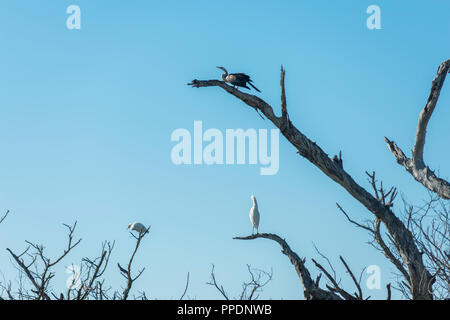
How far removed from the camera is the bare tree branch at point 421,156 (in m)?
9.98

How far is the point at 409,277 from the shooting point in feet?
33.0

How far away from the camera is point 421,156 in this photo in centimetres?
1039

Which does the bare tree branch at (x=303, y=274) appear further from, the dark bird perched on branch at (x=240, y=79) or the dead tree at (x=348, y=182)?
the dark bird perched on branch at (x=240, y=79)

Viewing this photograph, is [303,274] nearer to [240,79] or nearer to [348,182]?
[348,182]

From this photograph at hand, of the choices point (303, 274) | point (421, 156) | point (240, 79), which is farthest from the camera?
point (240, 79)

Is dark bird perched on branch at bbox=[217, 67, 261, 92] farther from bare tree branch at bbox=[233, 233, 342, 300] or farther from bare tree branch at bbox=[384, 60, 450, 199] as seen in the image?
bare tree branch at bbox=[384, 60, 450, 199]

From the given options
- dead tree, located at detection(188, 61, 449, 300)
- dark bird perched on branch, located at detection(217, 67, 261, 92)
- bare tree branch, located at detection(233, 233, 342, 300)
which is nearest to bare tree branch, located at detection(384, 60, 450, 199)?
dead tree, located at detection(188, 61, 449, 300)

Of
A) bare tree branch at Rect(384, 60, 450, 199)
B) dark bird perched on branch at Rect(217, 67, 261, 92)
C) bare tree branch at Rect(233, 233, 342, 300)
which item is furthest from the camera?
dark bird perched on branch at Rect(217, 67, 261, 92)

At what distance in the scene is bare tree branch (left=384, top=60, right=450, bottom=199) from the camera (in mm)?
9977

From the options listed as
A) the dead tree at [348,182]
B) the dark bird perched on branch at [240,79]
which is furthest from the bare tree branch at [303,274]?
the dark bird perched on branch at [240,79]

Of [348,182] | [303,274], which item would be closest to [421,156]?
[348,182]

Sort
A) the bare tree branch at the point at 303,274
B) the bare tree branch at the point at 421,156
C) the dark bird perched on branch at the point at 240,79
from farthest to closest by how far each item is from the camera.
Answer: the dark bird perched on branch at the point at 240,79 < the bare tree branch at the point at 421,156 < the bare tree branch at the point at 303,274
